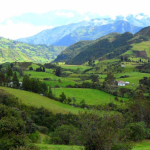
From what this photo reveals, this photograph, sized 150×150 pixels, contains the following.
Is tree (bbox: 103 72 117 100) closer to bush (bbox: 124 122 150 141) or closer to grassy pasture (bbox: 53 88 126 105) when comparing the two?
grassy pasture (bbox: 53 88 126 105)

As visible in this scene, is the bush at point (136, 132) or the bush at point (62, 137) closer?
the bush at point (62, 137)

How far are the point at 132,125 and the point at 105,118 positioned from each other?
1018 inches

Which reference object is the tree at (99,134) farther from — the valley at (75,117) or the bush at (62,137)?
the bush at (62,137)

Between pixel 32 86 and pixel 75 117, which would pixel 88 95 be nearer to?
pixel 32 86

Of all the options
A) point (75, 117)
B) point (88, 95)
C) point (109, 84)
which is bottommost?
point (75, 117)

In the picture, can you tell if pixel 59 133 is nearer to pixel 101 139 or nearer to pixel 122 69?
pixel 101 139

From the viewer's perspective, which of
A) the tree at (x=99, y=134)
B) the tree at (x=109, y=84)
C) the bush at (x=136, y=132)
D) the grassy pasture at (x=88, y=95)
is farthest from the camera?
the tree at (x=109, y=84)

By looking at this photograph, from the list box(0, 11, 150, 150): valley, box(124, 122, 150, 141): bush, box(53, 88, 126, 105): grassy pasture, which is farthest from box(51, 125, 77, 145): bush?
box(53, 88, 126, 105): grassy pasture

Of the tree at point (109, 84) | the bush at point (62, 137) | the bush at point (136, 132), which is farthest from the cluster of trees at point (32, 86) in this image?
the bush at point (136, 132)

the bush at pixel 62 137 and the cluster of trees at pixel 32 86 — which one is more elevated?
the cluster of trees at pixel 32 86

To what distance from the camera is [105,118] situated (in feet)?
67.9

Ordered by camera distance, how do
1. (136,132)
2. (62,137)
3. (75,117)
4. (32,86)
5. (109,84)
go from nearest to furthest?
(62,137) → (136,132) → (75,117) → (32,86) → (109,84)

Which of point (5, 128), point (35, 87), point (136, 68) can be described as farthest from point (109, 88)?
point (5, 128)

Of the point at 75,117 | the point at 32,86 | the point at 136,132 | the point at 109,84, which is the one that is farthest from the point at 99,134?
the point at 109,84
